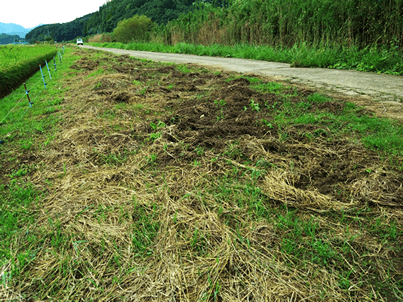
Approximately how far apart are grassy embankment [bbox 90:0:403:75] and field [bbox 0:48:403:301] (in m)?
4.40

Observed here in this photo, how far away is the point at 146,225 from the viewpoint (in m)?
1.79

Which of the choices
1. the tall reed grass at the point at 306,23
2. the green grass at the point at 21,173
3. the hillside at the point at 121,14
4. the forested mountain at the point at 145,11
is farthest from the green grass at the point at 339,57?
the forested mountain at the point at 145,11

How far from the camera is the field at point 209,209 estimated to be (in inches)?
53.4

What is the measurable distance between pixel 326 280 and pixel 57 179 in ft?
8.57

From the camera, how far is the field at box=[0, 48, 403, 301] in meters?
1.36

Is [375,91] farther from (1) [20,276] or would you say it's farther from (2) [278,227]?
(1) [20,276]

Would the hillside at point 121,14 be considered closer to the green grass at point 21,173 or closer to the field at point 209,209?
the green grass at point 21,173

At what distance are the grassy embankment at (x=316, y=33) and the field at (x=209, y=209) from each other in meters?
4.40

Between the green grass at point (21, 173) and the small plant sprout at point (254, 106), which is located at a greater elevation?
the small plant sprout at point (254, 106)

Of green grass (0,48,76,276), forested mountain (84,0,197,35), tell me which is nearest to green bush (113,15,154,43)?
forested mountain (84,0,197,35)

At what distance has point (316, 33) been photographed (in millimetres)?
8547

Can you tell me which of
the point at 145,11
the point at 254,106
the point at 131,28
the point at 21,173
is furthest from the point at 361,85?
the point at 145,11

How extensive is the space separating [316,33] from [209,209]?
9280mm

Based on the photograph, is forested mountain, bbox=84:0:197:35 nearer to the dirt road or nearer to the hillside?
the hillside
